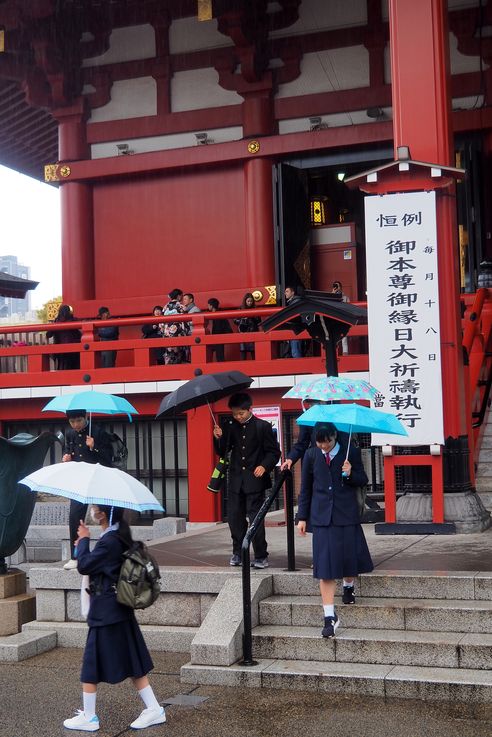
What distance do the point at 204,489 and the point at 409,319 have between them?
212 inches

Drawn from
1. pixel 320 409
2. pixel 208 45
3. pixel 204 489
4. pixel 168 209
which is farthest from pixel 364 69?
pixel 320 409

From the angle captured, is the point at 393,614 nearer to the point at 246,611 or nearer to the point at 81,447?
the point at 246,611

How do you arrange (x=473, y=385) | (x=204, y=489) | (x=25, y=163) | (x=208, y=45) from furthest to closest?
(x=25, y=163) < (x=208, y=45) < (x=204, y=489) < (x=473, y=385)

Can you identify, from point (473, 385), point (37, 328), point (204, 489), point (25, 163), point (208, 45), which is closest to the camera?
point (473, 385)

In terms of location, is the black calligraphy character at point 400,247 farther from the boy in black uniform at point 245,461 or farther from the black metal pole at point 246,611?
the black metal pole at point 246,611

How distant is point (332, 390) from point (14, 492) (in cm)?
291

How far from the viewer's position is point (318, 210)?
19.5 meters

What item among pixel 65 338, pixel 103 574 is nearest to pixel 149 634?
pixel 103 574

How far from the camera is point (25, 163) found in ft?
76.3

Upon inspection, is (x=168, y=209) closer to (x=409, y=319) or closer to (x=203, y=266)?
(x=203, y=266)

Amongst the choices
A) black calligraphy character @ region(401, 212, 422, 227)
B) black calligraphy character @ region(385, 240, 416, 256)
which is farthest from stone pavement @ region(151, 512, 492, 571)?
black calligraphy character @ region(401, 212, 422, 227)

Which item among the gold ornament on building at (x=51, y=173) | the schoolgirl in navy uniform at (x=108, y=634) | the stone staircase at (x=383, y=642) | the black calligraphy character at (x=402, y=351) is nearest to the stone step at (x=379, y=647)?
the stone staircase at (x=383, y=642)

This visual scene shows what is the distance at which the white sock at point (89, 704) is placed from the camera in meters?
5.97

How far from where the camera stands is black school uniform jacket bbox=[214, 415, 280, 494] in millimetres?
8438
